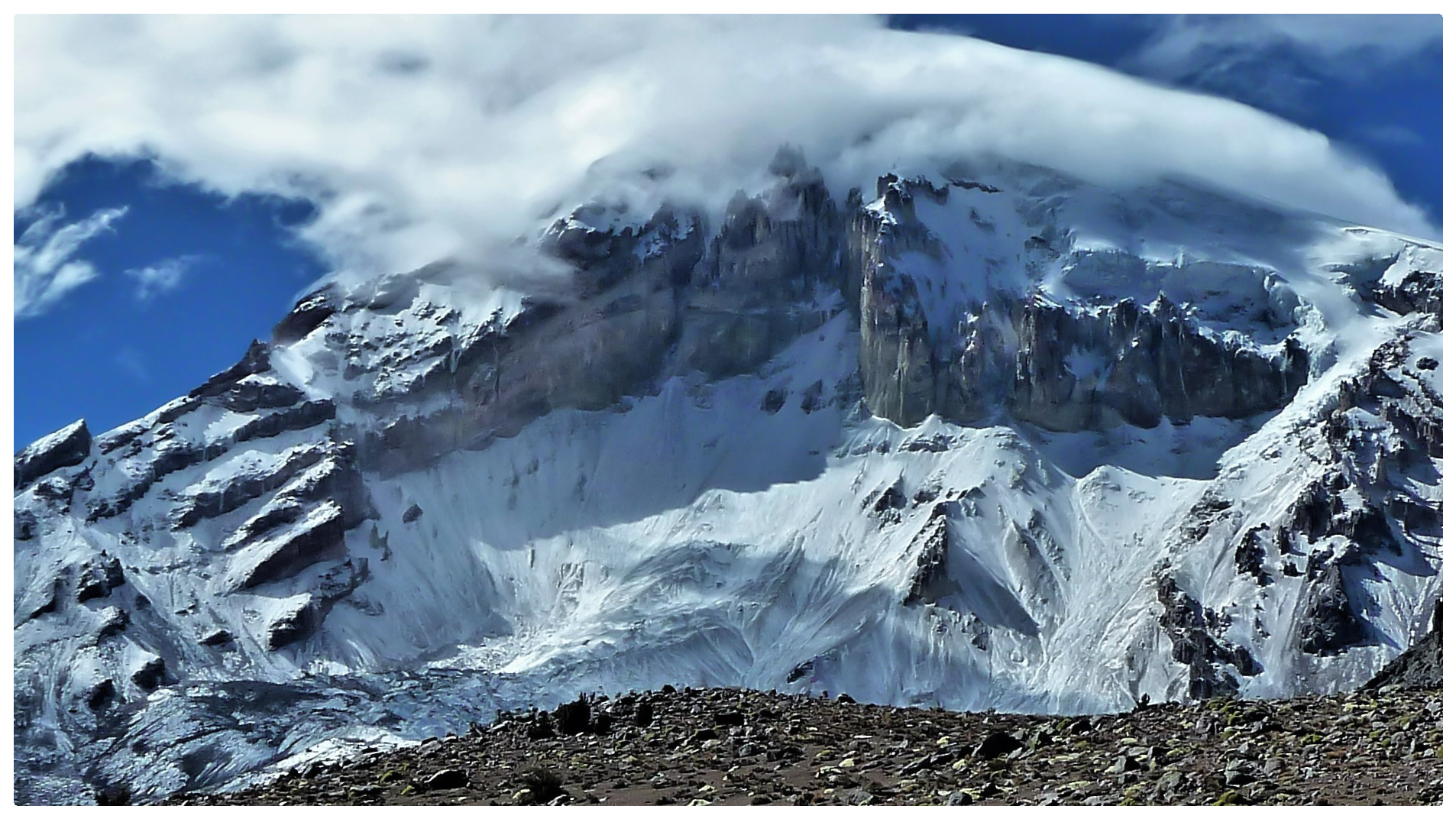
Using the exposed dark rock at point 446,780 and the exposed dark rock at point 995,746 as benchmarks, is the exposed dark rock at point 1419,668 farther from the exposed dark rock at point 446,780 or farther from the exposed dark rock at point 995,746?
the exposed dark rock at point 446,780

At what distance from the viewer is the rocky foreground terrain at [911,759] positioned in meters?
26.8

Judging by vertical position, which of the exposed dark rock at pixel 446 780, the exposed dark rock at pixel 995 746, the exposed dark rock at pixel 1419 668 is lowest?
the exposed dark rock at pixel 1419 668

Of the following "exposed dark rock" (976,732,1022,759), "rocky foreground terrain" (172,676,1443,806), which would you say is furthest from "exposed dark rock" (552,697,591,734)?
"exposed dark rock" (976,732,1022,759)

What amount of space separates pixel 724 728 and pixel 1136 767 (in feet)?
35.7

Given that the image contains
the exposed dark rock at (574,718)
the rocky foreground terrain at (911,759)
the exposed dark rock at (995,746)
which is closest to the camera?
the rocky foreground terrain at (911,759)

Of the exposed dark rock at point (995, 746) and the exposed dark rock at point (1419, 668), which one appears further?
the exposed dark rock at point (1419, 668)

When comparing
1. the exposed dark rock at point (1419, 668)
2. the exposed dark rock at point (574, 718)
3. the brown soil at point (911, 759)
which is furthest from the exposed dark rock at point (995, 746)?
the exposed dark rock at point (574, 718)

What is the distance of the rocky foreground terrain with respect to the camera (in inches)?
1055

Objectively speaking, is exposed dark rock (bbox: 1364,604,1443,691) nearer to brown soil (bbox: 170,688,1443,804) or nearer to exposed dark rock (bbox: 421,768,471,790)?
brown soil (bbox: 170,688,1443,804)

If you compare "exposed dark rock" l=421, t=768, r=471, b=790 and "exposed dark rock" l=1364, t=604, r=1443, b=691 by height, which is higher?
"exposed dark rock" l=421, t=768, r=471, b=790

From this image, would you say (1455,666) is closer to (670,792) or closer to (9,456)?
(670,792)

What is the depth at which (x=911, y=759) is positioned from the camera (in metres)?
32.4

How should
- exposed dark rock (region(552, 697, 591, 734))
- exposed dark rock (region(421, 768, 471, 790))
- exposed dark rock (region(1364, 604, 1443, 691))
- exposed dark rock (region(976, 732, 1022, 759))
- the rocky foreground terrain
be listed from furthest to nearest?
exposed dark rock (region(552, 697, 591, 734)) → exposed dark rock (region(1364, 604, 1443, 691)) → exposed dark rock (region(976, 732, 1022, 759)) → exposed dark rock (region(421, 768, 471, 790)) → the rocky foreground terrain

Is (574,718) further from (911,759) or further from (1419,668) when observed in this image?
(1419,668)
